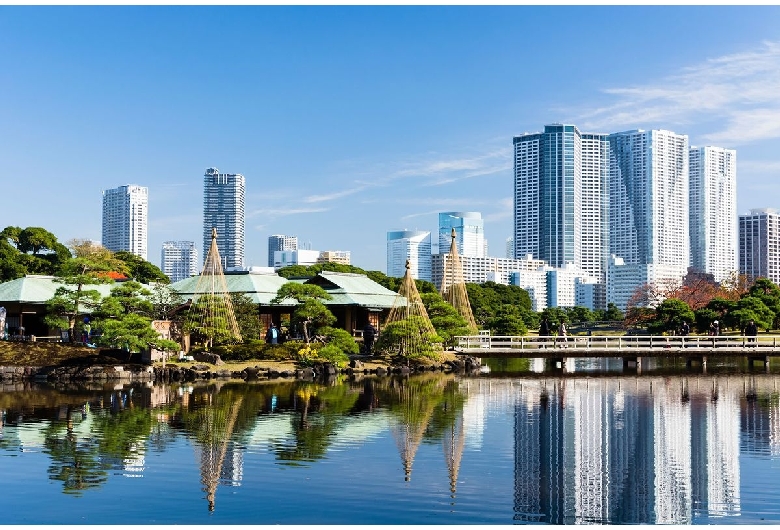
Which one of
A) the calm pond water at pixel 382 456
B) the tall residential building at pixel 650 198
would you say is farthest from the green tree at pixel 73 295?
the tall residential building at pixel 650 198

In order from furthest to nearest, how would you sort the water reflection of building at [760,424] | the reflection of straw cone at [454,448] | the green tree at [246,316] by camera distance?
1. the green tree at [246,316]
2. the water reflection of building at [760,424]
3. the reflection of straw cone at [454,448]

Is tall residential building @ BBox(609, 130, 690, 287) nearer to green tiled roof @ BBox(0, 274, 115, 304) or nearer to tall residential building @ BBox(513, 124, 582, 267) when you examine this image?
tall residential building @ BBox(513, 124, 582, 267)

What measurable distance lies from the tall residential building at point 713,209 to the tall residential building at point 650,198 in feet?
13.1

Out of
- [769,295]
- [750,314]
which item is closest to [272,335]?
[750,314]

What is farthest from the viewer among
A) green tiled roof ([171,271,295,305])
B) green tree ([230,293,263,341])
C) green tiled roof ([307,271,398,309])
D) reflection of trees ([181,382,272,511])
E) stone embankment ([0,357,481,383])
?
green tiled roof ([307,271,398,309])

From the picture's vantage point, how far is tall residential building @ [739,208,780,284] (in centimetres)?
16912

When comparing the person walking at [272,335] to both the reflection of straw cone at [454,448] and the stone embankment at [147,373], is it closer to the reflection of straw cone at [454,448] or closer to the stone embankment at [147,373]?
the stone embankment at [147,373]

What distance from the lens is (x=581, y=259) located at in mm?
194750

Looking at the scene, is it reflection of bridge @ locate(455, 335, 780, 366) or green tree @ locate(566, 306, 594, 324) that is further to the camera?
green tree @ locate(566, 306, 594, 324)

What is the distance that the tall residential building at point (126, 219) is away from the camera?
572 feet

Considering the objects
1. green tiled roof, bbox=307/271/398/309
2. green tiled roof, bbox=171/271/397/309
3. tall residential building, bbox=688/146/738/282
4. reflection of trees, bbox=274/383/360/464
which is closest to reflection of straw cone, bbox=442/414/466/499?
reflection of trees, bbox=274/383/360/464

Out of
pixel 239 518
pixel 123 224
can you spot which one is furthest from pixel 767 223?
pixel 239 518

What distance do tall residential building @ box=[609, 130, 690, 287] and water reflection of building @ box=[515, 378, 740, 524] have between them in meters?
156

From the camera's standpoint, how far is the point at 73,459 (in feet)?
58.5
